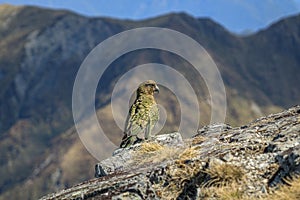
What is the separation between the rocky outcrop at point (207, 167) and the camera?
14695 millimetres

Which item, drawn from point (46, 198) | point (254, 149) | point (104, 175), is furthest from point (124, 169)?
point (254, 149)

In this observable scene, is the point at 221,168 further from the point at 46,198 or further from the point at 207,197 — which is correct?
the point at 46,198

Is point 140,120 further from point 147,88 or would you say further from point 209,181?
point 209,181

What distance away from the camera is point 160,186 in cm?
1588

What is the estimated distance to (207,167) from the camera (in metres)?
15.2

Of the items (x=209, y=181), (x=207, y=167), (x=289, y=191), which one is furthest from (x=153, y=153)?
(x=289, y=191)

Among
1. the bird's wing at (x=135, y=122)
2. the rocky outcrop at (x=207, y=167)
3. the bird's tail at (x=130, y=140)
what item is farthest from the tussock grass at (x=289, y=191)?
the bird's tail at (x=130, y=140)

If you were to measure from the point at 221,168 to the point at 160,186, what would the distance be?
1.99m

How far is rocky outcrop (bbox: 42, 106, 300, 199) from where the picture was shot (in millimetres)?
14695

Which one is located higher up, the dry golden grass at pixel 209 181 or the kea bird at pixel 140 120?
the kea bird at pixel 140 120

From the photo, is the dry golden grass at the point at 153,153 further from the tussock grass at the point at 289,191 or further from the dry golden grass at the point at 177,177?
the tussock grass at the point at 289,191

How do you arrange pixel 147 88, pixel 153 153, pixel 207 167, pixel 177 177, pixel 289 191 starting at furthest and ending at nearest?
pixel 147 88, pixel 153 153, pixel 177 177, pixel 207 167, pixel 289 191

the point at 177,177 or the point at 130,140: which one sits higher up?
the point at 130,140

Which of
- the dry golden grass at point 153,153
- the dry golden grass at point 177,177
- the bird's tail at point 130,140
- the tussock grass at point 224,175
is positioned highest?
the bird's tail at point 130,140
